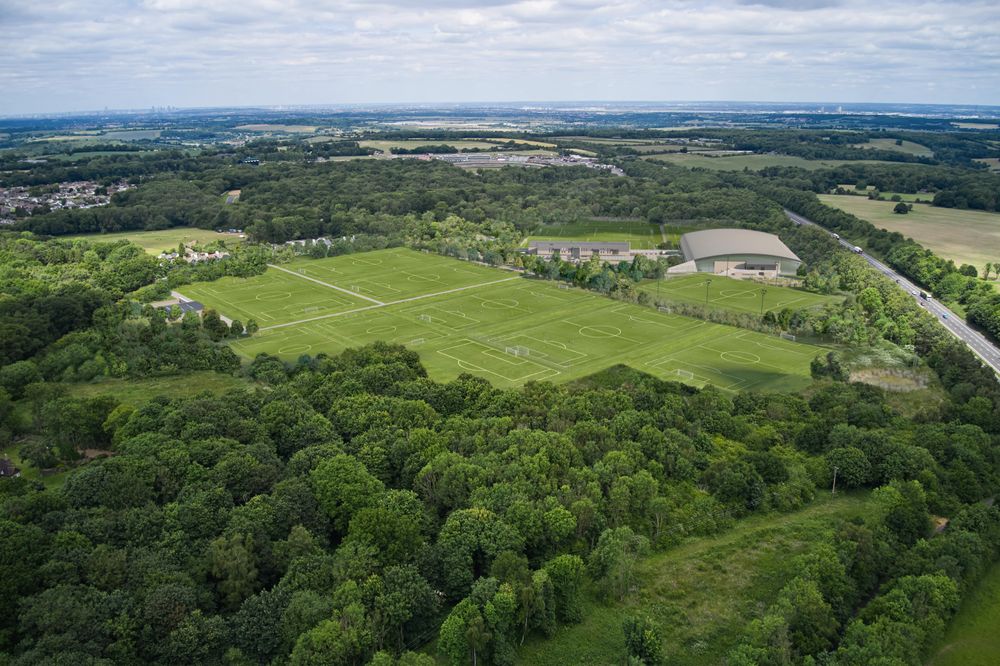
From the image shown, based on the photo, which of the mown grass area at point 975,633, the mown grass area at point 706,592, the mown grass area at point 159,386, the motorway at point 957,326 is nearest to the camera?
the mown grass area at point 975,633

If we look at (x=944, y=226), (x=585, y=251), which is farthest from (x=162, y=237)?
(x=944, y=226)

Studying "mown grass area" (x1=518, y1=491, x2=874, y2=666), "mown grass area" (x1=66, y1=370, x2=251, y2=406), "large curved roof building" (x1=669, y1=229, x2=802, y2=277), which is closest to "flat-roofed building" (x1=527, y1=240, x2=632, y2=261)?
"large curved roof building" (x1=669, y1=229, x2=802, y2=277)

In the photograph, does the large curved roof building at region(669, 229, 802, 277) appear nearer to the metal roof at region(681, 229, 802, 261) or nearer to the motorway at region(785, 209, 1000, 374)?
the metal roof at region(681, 229, 802, 261)

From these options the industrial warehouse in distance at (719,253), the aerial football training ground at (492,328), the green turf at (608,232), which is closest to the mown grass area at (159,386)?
the aerial football training ground at (492,328)

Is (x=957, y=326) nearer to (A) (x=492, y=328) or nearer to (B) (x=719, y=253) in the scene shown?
(B) (x=719, y=253)

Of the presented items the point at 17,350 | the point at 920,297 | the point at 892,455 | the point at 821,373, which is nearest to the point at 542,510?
the point at 892,455

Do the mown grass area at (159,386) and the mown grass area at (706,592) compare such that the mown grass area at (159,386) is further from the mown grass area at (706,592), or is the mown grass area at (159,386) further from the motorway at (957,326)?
the motorway at (957,326)
